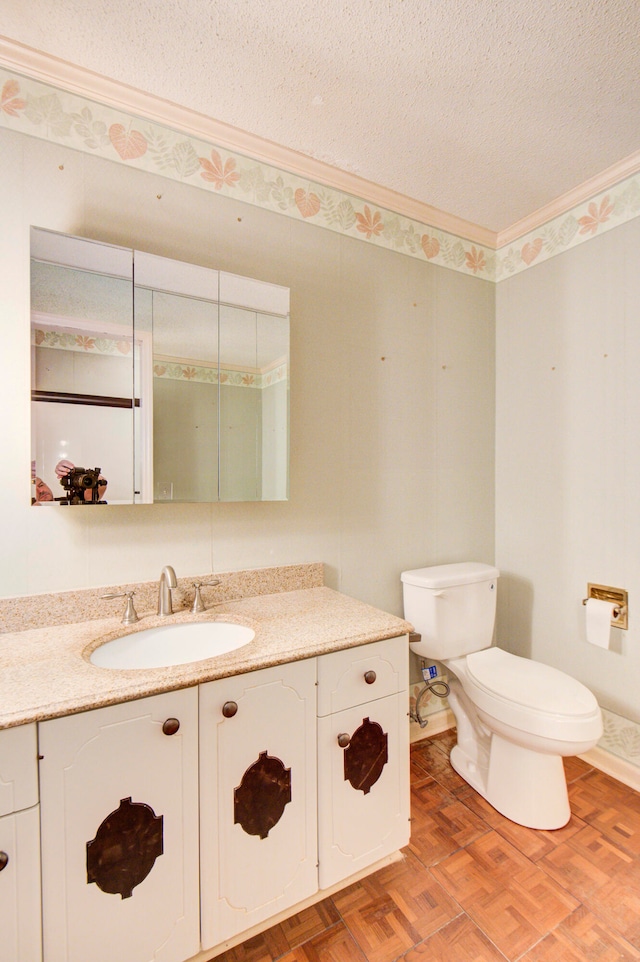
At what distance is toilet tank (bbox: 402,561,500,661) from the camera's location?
6.00ft

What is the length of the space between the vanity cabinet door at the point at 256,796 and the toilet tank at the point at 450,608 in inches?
31.5

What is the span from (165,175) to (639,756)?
2.77 m

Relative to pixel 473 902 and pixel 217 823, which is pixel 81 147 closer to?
pixel 217 823

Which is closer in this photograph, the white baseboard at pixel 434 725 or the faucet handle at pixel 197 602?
the faucet handle at pixel 197 602

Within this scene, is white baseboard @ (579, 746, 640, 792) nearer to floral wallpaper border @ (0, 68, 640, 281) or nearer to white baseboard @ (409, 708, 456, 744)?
white baseboard @ (409, 708, 456, 744)

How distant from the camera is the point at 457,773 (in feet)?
6.14

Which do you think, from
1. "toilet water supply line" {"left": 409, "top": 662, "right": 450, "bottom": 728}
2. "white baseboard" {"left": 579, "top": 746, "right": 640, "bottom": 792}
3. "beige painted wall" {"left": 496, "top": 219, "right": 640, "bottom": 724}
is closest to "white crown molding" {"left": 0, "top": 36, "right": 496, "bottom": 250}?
"beige painted wall" {"left": 496, "top": 219, "right": 640, "bottom": 724}

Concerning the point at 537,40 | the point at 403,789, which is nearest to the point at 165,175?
the point at 537,40

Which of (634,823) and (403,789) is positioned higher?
(403,789)

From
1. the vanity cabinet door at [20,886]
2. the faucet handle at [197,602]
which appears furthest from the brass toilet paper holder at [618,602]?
the vanity cabinet door at [20,886]

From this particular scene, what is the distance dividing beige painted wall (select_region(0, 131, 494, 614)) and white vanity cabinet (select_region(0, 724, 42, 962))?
22.0 inches

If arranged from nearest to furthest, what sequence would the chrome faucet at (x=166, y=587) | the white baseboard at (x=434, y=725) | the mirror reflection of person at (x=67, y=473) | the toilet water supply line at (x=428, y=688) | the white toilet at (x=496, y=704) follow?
the mirror reflection of person at (x=67, y=473)
the chrome faucet at (x=166, y=587)
the white toilet at (x=496, y=704)
the toilet water supply line at (x=428, y=688)
the white baseboard at (x=434, y=725)

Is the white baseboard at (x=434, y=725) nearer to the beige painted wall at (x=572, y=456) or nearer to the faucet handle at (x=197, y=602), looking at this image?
the beige painted wall at (x=572, y=456)

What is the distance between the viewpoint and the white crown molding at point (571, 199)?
1733mm
